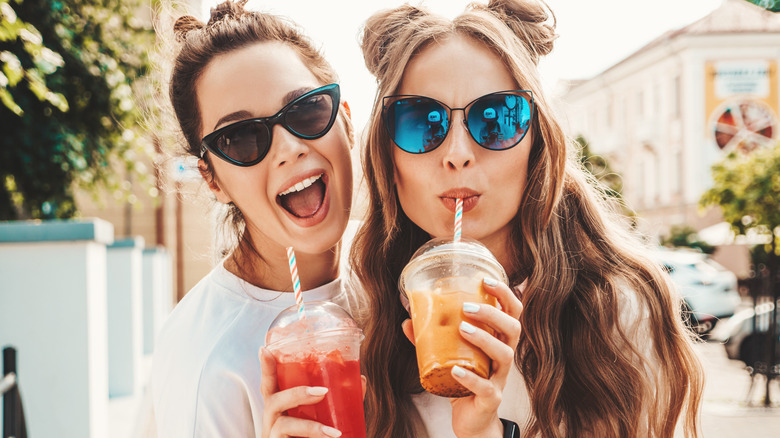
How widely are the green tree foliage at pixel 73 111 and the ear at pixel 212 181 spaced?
3.84 meters

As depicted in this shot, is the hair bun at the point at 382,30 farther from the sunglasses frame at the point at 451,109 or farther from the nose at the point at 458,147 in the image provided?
the nose at the point at 458,147

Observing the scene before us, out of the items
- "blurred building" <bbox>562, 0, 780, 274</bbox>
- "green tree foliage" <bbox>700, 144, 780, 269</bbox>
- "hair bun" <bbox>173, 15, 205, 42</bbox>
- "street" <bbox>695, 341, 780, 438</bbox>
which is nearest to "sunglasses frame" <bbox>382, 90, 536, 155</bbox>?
"hair bun" <bbox>173, 15, 205, 42</bbox>

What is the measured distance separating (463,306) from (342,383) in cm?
45

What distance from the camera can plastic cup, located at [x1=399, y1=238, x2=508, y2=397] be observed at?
170 centimetres

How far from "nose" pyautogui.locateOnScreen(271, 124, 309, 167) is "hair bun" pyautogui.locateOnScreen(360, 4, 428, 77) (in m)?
0.40

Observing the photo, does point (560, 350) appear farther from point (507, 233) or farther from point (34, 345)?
point (34, 345)

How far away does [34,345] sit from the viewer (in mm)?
4781

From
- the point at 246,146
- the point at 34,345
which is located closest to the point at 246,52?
the point at 246,146

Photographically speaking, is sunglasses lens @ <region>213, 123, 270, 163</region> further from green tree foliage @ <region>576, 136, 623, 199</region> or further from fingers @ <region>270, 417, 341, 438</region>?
green tree foliage @ <region>576, 136, 623, 199</region>

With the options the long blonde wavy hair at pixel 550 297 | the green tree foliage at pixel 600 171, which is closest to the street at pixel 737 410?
the green tree foliage at pixel 600 171

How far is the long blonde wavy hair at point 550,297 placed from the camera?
212 cm

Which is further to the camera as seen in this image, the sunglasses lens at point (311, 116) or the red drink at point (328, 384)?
the sunglasses lens at point (311, 116)

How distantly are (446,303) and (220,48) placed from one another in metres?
1.40

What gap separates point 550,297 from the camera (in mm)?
2188
